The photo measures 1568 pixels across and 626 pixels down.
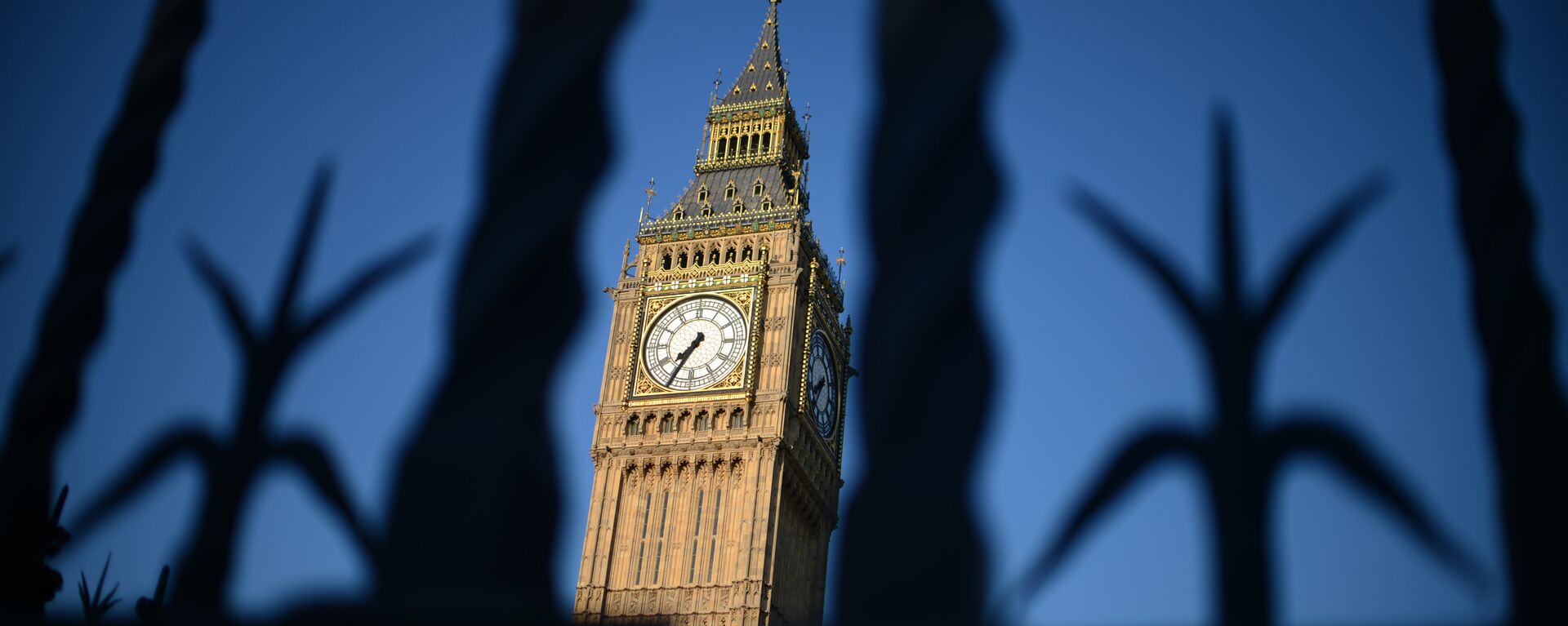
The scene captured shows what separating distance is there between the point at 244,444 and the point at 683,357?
5049 centimetres

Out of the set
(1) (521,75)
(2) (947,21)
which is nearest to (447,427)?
(1) (521,75)

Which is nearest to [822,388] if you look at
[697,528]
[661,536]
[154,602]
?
[697,528]

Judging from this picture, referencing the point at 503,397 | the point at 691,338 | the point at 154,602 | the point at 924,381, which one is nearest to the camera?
the point at 924,381

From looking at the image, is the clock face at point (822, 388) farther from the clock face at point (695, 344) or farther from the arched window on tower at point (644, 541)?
the arched window on tower at point (644, 541)

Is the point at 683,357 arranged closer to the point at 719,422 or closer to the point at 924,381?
the point at 719,422

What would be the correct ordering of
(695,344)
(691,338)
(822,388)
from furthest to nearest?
(822,388) → (691,338) → (695,344)

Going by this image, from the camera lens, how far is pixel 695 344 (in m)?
54.0

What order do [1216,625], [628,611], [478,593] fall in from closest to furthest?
[1216,625] → [478,593] → [628,611]

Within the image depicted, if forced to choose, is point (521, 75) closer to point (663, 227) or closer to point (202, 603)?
point (202, 603)

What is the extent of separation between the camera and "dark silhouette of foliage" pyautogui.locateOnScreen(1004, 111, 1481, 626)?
2.80 meters

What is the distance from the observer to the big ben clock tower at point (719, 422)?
51406 mm

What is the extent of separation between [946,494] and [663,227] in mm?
54433

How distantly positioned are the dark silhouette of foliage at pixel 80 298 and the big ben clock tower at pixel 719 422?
45.9 metres

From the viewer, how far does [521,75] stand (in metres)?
3.28
